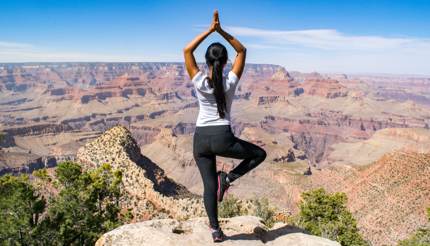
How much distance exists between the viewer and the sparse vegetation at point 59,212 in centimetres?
2238

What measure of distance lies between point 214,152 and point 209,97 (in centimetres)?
124

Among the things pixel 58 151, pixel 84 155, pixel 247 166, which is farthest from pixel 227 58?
pixel 58 151

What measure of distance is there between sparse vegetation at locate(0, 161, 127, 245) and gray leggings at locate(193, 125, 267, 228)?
1614 centimetres

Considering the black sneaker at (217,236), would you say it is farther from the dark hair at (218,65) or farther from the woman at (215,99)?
the dark hair at (218,65)

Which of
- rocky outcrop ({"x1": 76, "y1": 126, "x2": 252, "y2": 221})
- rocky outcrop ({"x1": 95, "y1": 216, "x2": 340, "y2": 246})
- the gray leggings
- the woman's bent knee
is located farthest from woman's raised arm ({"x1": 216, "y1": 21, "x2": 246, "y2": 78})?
rocky outcrop ({"x1": 76, "y1": 126, "x2": 252, "y2": 221})

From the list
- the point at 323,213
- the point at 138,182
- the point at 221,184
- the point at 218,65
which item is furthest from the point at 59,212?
→ the point at 323,213

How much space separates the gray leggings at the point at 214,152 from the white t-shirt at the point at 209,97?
139mm

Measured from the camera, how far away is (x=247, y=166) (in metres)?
9.30

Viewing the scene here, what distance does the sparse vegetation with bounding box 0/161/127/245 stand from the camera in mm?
22375

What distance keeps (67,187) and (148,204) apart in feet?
53.7

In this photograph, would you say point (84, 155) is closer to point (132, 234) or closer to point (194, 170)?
point (132, 234)

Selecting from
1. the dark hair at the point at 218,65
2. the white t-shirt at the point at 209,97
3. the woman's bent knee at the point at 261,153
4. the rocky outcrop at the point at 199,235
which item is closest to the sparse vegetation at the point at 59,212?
the rocky outcrop at the point at 199,235

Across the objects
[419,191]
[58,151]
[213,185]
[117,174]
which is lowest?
[58,151]

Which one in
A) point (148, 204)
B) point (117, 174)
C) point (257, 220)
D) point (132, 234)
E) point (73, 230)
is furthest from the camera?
point (148, 204)
